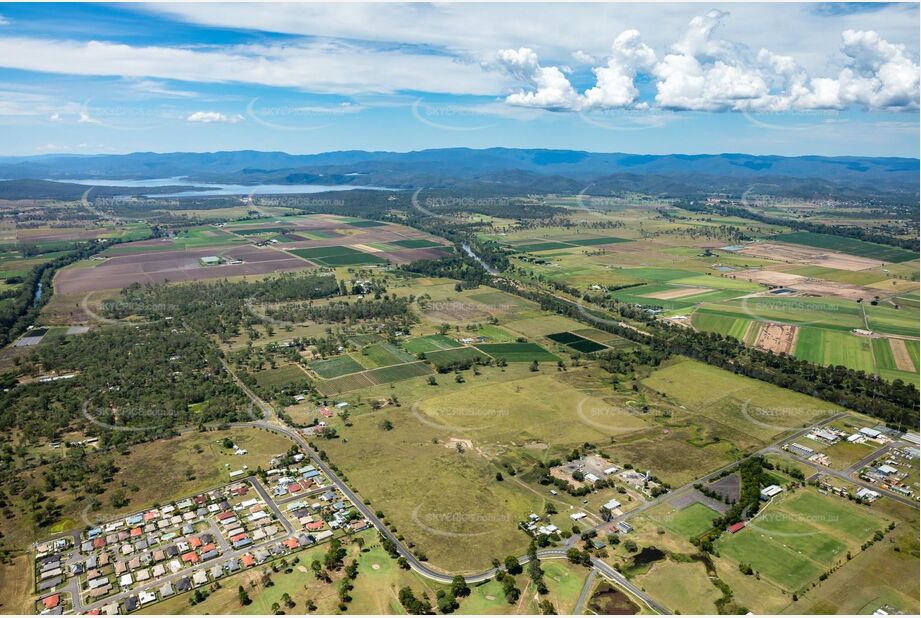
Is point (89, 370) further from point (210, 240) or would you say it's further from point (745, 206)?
point (745, 206)

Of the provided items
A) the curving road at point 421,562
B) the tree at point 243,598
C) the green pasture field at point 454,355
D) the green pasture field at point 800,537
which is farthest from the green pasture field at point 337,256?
the green pasture field at point 800,537

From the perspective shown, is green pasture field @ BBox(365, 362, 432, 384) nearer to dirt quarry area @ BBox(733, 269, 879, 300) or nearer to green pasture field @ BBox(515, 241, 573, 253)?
dirt quarry area @ BBox(733, 269, 879, 300)

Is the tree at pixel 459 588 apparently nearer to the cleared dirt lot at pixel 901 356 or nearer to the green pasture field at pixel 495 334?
the green pasture field at pixel 495 334

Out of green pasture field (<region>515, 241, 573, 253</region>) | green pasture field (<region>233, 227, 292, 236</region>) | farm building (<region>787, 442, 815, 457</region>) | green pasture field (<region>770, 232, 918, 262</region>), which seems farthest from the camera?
green pasture field (<region>233, 227, 292, 236</region>)

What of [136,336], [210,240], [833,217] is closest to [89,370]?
[136,336]

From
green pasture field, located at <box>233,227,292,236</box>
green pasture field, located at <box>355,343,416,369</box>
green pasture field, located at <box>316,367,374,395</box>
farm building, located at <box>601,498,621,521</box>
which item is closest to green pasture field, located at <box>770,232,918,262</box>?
green pasture field, located at <box>355,343,416,369</box>

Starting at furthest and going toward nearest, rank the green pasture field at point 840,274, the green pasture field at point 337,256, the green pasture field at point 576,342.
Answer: the green pasture field at point 337,256 → the green pasture field at point 840,274 → the green pasture field at point 576,342

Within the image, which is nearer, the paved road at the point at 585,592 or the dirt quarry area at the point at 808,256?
the paved road at the point at 585,592
